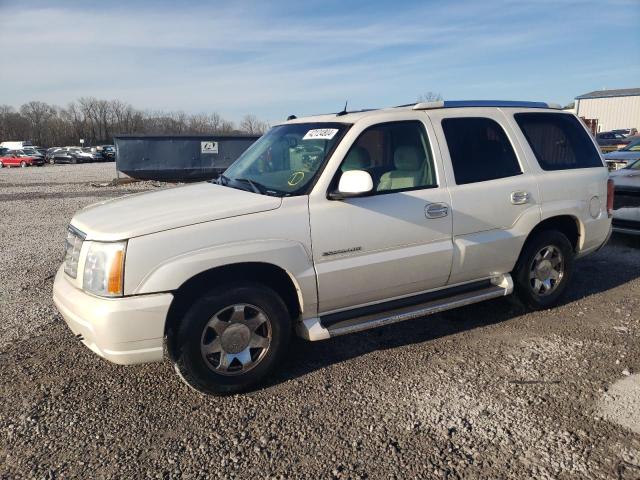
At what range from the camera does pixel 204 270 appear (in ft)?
10.2

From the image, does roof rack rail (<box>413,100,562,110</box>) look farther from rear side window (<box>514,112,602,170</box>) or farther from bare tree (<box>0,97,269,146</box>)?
bare tree (<box>0,97,269,146</box>)

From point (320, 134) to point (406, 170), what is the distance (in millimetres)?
738

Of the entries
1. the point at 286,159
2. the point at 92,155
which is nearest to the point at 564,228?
the point at 286,159

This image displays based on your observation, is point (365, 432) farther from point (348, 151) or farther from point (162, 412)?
point (348, 151)

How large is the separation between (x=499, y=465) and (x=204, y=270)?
2015 mm

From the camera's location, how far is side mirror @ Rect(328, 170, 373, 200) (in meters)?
3.36

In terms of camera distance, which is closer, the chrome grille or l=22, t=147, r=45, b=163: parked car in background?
the chrome grille

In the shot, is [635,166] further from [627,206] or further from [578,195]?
[578,195]

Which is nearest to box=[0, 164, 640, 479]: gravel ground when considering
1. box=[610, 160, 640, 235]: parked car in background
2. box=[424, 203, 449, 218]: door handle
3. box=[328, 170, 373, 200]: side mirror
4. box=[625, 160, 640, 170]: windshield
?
box=[424, 203, 449, 218]: door handle

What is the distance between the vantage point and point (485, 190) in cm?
416

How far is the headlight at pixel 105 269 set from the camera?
297 centimetres

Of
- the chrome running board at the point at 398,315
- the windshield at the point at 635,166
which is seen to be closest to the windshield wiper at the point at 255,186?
the chrome running board at the point at 398,315

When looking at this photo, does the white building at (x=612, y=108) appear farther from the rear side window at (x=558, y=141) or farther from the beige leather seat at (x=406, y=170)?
the beige leather seat at (x=406, y=170)

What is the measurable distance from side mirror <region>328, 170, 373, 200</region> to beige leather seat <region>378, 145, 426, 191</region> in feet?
1.54
